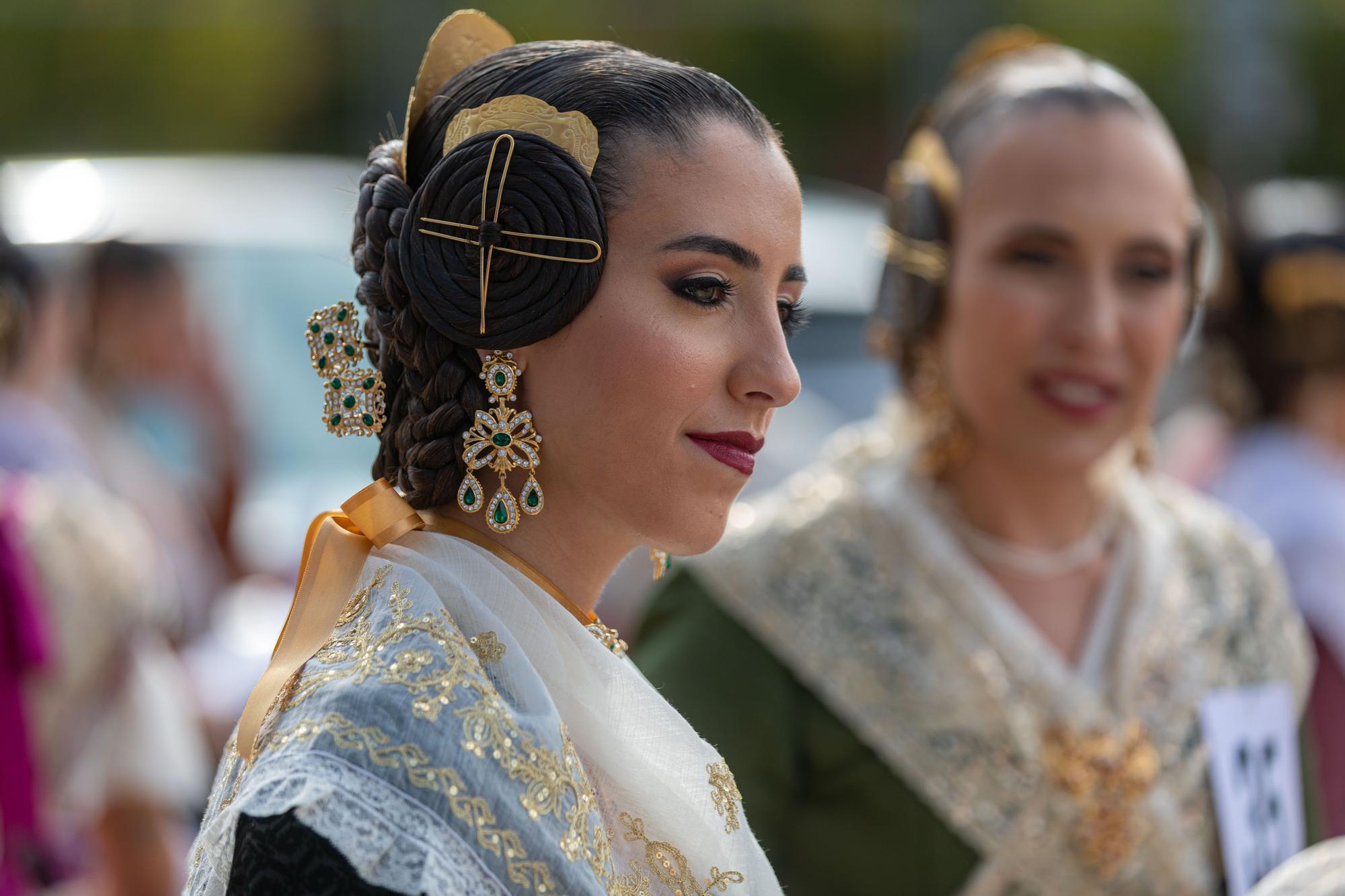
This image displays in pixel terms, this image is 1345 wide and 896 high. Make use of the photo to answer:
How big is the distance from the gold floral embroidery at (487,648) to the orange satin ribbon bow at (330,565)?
0.44ft

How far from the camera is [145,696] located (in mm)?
3537

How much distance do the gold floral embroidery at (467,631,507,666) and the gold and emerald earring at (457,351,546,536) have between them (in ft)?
0.37

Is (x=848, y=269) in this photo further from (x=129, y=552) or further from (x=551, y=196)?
(x=551, y=196)

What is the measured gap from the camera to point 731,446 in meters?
1.60

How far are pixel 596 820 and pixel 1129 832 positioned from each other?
4.42 feet

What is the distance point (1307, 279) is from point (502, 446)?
10.0ft

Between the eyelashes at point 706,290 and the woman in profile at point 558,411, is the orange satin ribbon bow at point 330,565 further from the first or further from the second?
the eyelashes at point 706,290

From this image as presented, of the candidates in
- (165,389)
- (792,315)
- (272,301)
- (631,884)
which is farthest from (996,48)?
(272,301)

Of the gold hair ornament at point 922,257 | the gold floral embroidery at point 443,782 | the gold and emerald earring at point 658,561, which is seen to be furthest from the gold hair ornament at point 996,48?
the gold floral embroidery at point 443,782

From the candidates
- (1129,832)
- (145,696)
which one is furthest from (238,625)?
(1129,832)

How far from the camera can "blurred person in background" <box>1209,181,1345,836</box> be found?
4.08m

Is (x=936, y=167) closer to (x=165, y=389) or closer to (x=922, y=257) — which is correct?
(x=922, y=257)

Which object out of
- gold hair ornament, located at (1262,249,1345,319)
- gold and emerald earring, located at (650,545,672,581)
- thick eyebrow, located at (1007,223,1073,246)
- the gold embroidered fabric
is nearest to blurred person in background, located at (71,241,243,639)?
the gold embroidered fabric

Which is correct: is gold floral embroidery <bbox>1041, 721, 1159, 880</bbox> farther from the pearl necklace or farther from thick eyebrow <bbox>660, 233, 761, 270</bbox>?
thick eyebrow <bbox>660, 233, 761, 270</bbox>
